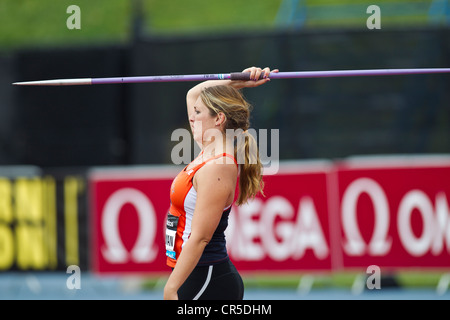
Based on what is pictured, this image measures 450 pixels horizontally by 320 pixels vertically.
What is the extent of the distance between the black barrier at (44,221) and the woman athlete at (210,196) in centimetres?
477

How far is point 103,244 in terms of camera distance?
8.03m

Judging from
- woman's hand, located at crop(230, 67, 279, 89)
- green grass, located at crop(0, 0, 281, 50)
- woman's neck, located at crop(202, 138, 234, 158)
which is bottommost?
woman's neck, located at crop(202, 138, 234, 158)

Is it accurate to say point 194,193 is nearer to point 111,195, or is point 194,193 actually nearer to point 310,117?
point 111,195

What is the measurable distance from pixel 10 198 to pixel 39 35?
7.56 m

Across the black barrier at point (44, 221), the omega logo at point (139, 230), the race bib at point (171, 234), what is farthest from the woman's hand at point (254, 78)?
the black barrier at point (44, 221)

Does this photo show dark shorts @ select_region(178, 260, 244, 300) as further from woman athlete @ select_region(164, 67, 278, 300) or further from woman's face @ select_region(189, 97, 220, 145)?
woman's face @ select_region(189, 97, 220, 145)

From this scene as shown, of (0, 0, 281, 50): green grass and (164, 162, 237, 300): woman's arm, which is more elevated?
(0, 0, 281, 50): green grass

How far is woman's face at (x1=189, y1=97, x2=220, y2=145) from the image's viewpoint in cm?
367

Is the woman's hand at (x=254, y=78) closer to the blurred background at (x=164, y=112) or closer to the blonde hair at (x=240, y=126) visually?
the blonde hair at (x=240, y=126)

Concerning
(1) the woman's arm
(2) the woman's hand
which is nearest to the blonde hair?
(2) the woman's hand

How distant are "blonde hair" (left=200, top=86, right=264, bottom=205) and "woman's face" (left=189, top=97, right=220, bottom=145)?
0.09ft

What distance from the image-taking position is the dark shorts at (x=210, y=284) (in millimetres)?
3592

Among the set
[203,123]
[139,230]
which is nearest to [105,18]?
[139,230]

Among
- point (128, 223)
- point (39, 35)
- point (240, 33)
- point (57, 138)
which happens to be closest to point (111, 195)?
point (128, 223)
